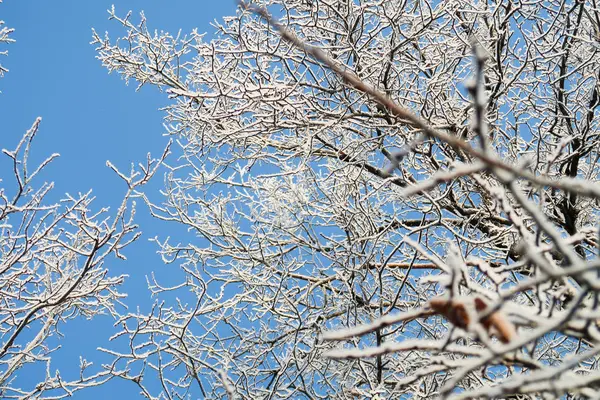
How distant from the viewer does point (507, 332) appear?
4.11ft

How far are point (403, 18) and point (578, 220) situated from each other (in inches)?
111

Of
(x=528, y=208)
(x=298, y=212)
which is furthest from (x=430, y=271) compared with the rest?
(x=528, y=208)

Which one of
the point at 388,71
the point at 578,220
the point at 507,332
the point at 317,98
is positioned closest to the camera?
the point at 507,332

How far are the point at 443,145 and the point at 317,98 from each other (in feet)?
3.85

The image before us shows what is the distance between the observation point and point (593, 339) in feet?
4.47

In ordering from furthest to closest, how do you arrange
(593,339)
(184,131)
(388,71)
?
(184,131)
(388,71)
(593,339)

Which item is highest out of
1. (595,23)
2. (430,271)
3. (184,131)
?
(184,131)

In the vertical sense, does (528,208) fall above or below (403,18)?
below

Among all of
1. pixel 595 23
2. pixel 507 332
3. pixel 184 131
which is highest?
pixel 184 131

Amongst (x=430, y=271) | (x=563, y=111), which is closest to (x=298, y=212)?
(x=430, y=271)

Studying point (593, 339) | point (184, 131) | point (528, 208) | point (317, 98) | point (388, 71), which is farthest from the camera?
point (184, 131)

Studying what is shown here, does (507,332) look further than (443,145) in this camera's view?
No

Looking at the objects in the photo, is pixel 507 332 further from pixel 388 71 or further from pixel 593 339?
pixel 388 71

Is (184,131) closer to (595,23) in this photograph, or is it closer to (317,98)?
(317,98)
